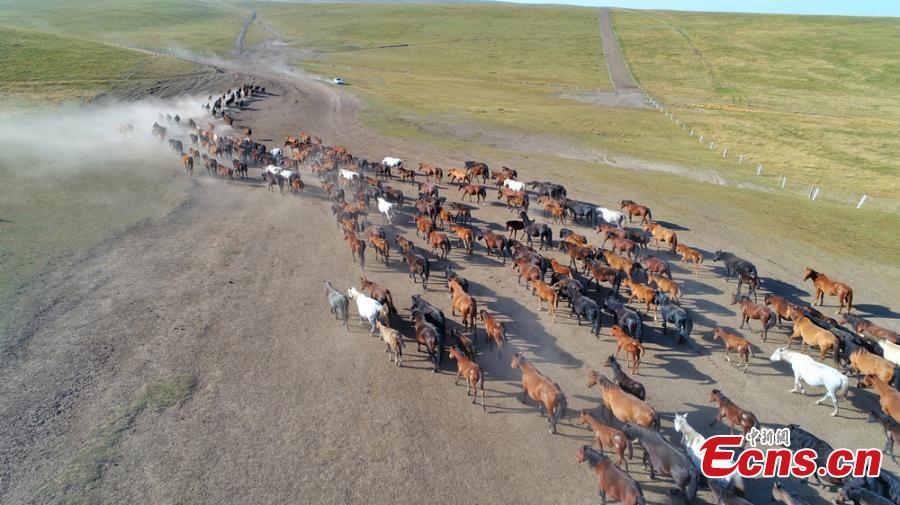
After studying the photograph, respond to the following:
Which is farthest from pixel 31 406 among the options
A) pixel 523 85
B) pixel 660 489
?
pixel 523 85

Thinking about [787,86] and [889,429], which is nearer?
[889,429]

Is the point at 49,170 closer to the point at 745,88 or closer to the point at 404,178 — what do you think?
the point at 404,178

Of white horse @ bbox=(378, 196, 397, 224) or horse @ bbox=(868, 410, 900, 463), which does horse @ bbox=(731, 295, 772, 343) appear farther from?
white horse @ bbox=(378, 196, 397, 224)

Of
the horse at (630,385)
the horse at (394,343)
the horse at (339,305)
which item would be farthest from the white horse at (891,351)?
the horse at (339,305)

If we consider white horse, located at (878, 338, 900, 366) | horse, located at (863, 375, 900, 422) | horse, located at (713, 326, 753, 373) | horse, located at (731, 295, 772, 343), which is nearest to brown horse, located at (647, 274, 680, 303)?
horse, located at (731, 295, 772, 343)

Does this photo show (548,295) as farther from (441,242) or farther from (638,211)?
(638,211)

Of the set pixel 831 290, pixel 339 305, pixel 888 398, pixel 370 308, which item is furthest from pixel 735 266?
pixel 339 305

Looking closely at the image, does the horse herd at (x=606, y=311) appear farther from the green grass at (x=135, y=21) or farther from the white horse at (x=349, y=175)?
the green grass at (x=135, y=21)
